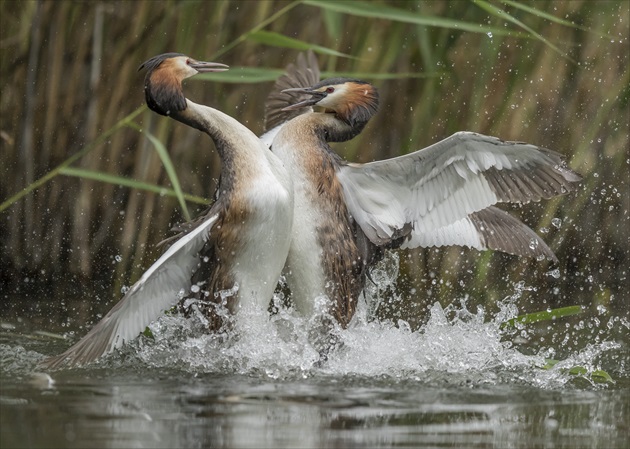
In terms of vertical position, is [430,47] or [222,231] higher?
[430,47]

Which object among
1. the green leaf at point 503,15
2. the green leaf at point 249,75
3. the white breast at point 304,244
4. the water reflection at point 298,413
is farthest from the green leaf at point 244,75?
the water reflection at point 298,413

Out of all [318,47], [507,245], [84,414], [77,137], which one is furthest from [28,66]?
[84,414]

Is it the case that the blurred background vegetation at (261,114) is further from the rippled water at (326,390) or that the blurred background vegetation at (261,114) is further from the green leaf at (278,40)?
the rippled water at (326,390)

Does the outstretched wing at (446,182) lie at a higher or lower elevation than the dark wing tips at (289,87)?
lower

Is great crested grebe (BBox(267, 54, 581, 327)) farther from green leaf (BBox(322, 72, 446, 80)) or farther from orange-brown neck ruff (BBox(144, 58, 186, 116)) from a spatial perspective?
orange-brown neck ruff (BBox(144, 58, 186, 116))

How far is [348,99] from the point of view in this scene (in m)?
6.79

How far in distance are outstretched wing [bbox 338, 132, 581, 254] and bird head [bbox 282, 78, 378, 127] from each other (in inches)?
11.6

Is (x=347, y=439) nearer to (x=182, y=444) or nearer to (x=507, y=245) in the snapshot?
(x=182, y=444)

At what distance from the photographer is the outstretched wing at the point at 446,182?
6488 millimetres

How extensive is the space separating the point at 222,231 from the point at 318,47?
137 centimetres

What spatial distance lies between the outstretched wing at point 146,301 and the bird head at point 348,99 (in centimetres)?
100

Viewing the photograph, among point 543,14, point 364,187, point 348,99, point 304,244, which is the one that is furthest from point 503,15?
point 304,244

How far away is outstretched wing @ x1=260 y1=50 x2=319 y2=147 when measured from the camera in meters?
7.44

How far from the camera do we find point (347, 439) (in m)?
4.41
